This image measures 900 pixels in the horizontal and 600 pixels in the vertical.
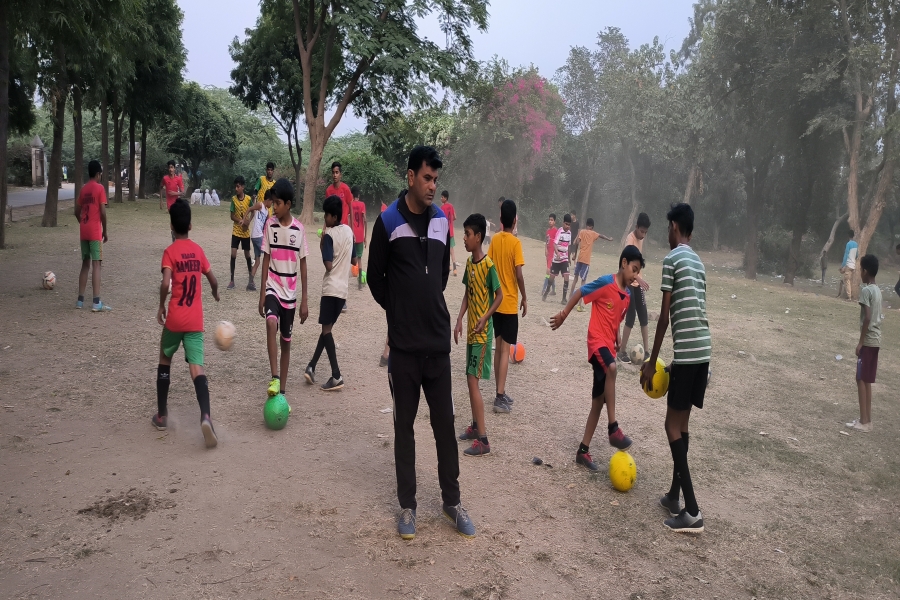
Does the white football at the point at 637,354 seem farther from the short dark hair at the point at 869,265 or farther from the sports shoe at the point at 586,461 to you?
the sports shoe at the point at 586,461

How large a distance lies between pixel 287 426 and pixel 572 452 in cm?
258

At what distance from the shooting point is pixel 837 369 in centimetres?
1024

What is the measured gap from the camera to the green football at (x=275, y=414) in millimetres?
5777

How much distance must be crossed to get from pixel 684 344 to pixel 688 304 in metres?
0.28

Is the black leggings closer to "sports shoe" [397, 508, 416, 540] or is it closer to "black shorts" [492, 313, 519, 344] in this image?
"black shorts" [492, 313, 519, 344]

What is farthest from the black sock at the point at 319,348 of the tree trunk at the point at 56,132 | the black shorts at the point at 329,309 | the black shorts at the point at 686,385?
the tree trunk at the point at 56,132

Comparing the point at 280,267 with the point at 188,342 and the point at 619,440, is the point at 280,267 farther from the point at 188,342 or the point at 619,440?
the point at 619,440

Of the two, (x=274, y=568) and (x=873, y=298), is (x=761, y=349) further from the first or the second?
(x=274, y=568)

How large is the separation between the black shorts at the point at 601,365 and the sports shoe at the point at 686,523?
3.85ft

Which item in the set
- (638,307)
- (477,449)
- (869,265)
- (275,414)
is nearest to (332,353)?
(275,414)

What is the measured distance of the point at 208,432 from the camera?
5.24m

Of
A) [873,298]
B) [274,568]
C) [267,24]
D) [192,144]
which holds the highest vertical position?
[267,24]

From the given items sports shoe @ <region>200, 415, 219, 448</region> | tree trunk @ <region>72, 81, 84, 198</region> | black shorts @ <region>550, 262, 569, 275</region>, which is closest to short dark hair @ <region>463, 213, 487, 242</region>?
sports shoe @ <region>200, 415, 219, 448</region>

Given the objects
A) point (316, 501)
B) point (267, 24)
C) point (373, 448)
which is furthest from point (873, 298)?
point (267, 24)
